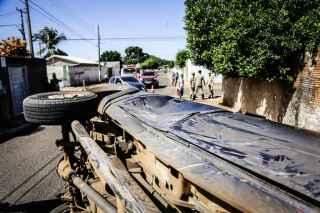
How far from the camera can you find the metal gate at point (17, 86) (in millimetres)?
12637

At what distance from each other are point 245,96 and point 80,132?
10.8m

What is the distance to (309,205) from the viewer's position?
4.83 ft

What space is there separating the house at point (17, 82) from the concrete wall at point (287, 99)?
952cm

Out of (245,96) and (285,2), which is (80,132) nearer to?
(285,2)

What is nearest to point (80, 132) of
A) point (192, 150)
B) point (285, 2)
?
point (192, 150)

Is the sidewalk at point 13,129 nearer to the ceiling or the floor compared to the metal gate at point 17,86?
nearer to the floor

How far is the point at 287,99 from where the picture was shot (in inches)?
356

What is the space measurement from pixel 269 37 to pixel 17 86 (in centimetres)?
1148

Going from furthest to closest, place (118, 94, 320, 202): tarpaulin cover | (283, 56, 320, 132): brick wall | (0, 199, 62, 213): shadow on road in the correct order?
1. (283, 56, 320, 132): brick wall
2. (0, 199, 62, 213): shadow on road
3. (118, 94, 320, 202): tarpaulin cover

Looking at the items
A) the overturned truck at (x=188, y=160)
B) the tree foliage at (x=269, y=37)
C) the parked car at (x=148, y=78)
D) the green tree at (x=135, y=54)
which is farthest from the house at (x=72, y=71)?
the green tree at (x=135, y=54)

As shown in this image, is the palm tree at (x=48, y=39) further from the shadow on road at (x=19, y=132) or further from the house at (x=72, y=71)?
the shadow on road at (x=19, y=132)

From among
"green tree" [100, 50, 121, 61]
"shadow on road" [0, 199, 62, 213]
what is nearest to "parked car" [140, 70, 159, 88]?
"shadow on road" [0, 199, 62, 213]

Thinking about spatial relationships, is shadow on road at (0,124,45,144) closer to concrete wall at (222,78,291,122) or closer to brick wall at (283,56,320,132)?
concrete wall at (222,78,291,122)

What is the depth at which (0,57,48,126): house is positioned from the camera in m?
11.1
